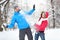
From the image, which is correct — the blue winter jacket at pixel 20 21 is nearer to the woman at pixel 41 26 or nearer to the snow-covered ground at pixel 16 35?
the woman at pixel 41 26

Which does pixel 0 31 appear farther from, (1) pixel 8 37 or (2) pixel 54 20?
(2) pixel 54 20

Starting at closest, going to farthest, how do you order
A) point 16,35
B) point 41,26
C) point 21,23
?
point 21,23 → point 41,26 → point 16,35

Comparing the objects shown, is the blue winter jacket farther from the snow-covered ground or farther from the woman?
the snow-covered ground

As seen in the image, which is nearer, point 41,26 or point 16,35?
point 41,26

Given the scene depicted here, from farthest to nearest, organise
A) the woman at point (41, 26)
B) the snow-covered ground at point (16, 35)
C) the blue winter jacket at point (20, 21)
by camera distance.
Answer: the snow-covered ground at point (16, 35) → the woman at point (41, 26) → the blue winter jacket at point (20, 21)

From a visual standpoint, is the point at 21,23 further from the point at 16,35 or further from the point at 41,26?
the point at 16,35

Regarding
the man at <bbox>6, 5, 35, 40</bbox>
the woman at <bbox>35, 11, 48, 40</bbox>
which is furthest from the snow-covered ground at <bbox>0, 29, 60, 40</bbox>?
the man at <bbox>6, 5, 35, 40</bbox>

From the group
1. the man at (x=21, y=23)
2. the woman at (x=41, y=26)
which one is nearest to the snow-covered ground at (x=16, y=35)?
the woman at (x=41, y=26)

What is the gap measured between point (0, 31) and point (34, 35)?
0.87m

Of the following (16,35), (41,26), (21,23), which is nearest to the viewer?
(21,23)

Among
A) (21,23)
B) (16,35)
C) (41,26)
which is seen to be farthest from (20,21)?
(16,35)

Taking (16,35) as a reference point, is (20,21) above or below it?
above

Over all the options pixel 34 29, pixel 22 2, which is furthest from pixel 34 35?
pixel 22 2

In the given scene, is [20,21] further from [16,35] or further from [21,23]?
[16,35]
